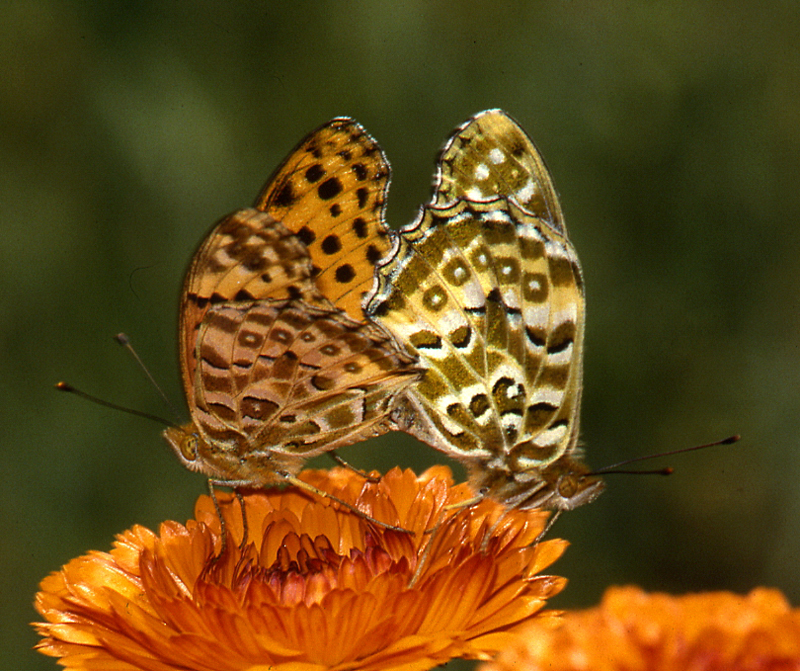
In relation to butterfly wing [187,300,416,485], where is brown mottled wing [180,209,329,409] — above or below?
above

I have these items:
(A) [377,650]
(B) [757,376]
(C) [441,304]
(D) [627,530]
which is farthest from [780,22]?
(A) [377,650]

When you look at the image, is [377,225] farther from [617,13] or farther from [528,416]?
[617,13]

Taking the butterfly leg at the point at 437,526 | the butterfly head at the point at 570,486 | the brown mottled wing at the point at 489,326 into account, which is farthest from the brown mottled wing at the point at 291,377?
the butterfly head at the point at 570,486

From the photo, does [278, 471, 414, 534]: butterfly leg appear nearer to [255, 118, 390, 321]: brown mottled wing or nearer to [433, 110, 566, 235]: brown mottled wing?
[255, 118, 390, 321]: brown mottled wing

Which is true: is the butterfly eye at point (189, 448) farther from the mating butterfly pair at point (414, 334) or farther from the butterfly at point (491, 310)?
the butterfly at point (491, 310)

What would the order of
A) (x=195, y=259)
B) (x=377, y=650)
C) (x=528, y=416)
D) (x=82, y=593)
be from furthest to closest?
1. (x=528, y=416)
2. (x=195, y=259)
3. (x=82, y=593)
4. (x=377, y=650)

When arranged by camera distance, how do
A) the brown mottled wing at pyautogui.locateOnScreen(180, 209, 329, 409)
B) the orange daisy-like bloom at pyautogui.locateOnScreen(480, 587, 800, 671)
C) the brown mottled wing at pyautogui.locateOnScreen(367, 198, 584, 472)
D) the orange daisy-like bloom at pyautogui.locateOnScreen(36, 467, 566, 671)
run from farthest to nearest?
the brown mottled wing at pyautogui.locateOnScreen(367, 198, 584, 472), the brown mottled wing at pyautogui.locateOnScreen(180, 209, 329, 409), the orange daisy-like bloom at pyautogui.locateOnScreen(36, 467, 566, 671), the orange daisy-like bloom at pyautogui.locateOnScreen(480, 587, 800, 671)

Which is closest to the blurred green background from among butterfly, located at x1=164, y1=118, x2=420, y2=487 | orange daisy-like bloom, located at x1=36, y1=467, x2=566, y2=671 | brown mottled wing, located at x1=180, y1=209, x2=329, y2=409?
orange daisy-like bloom, located at x1=36, y1=467, x2=566, y2=671
